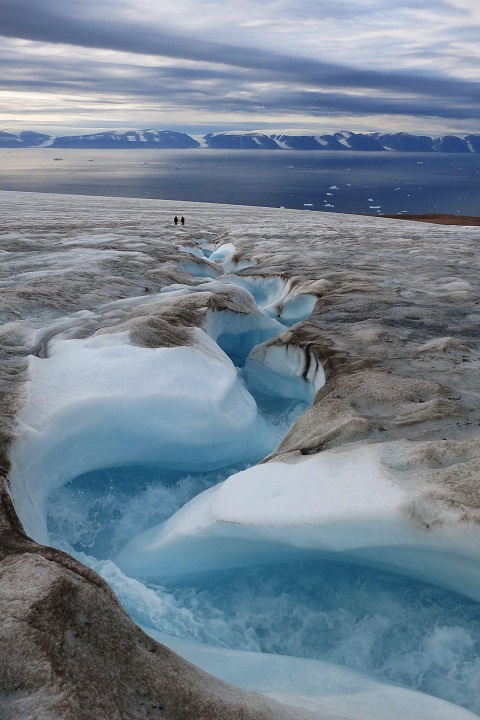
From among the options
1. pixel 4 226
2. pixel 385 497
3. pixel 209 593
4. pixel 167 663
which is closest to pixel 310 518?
pixel 385 497

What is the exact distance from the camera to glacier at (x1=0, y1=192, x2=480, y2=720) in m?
3.97

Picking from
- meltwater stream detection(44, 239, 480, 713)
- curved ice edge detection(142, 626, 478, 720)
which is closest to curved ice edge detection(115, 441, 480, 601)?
meltwater stream detection(44, 239, 480, 713)

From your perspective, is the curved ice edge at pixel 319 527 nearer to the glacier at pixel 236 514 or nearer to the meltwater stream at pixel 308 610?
the glacier at pixel 236 514

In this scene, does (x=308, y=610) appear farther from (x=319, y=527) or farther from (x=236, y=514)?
(x=236, y=514)

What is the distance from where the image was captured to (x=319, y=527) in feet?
18.3

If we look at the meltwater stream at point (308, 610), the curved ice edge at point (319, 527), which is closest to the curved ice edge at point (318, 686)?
the meltwater stream at point (308, 610)

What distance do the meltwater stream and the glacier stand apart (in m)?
0.02

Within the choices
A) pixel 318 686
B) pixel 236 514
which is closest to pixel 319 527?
pixel 236 514

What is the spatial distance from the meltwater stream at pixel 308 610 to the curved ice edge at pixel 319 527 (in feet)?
0.61

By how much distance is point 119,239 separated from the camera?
22062mm

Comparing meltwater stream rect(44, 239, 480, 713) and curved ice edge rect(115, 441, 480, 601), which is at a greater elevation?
curved ice edge rect(115, 441, 480, 601)

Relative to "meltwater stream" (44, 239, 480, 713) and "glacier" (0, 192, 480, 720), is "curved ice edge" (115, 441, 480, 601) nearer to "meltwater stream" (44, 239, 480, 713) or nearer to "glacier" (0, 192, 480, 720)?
"glacier" (0, 192, 480, 720)

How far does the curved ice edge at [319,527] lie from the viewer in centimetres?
522

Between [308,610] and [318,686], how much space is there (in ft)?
3.82
